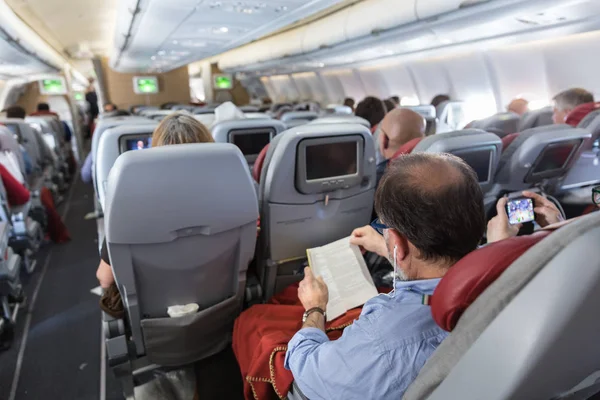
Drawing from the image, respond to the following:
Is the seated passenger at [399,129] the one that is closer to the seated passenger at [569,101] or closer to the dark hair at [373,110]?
the dark hair at [373,110]

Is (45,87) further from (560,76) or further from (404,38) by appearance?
(560,76)

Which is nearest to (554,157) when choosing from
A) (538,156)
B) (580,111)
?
(538,156)

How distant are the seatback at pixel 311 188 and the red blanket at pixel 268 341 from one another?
14.7 inches

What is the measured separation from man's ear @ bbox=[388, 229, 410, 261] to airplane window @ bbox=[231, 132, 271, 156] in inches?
111

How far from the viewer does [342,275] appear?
195 centimetres

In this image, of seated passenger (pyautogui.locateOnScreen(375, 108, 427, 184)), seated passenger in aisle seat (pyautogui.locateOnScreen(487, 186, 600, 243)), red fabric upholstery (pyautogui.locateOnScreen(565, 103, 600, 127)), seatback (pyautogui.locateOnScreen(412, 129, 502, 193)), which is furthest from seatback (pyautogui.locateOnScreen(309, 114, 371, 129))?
red fabric upholstery (pyautogui.locateOnScreen(565, 103, 600, 127))

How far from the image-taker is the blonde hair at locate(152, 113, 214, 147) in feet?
7.17

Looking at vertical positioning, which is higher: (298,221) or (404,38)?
(404,38)

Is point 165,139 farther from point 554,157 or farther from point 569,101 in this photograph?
point 569,101

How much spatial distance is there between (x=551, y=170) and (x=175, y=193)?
286 cm

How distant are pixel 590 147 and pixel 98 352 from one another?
4.55 m

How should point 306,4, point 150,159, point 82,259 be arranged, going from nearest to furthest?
1. point 150,159
2. point 306,4
3. point 82,259

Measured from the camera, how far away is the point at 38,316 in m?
3.44

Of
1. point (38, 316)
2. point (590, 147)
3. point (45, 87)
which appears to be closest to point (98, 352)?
point (38, 316)
